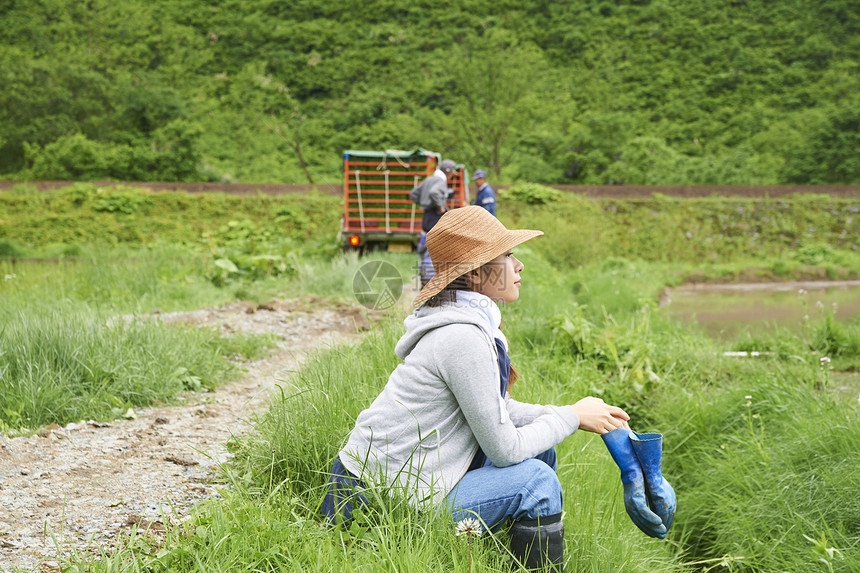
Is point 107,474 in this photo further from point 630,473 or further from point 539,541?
point 630,473

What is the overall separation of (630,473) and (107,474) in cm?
202

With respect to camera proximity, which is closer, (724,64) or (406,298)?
(406,298)

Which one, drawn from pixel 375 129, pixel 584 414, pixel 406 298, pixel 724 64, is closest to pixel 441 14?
pixel 375 129

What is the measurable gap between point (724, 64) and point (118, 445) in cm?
3559

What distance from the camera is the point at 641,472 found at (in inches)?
82.7

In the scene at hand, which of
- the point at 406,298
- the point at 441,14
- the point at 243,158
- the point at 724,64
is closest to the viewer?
the point at 406,298

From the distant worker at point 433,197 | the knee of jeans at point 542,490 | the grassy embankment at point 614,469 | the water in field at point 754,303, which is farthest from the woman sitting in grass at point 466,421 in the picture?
the distant worker at point 433,197

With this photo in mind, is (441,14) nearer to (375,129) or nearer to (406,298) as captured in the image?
(375,129)

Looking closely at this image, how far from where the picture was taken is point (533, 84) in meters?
25.1

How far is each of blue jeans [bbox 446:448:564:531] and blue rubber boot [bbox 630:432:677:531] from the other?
0.29 meters

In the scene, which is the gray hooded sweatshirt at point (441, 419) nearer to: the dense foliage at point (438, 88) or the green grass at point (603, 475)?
the green grass at point (603, 475)

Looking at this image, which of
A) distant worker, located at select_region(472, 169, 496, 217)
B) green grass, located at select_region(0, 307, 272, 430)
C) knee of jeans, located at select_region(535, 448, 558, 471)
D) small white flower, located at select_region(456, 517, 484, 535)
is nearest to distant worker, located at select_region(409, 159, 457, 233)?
distant worker, located at select_region(472, 169, 496, 217)

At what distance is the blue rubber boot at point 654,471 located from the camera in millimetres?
2070

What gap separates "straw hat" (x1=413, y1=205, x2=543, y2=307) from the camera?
2.01m
